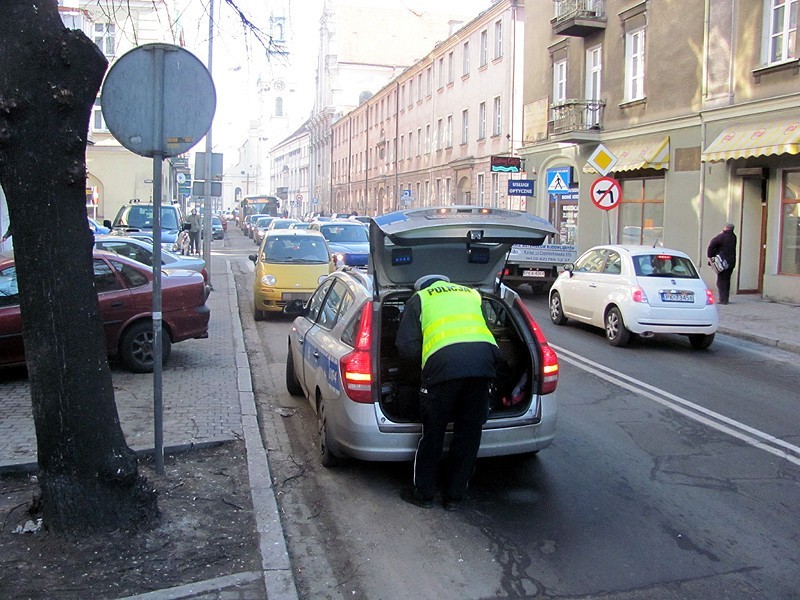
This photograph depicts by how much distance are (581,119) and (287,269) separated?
1408 cm

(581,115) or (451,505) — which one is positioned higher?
(581,115)

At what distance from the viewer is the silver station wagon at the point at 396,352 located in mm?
5590

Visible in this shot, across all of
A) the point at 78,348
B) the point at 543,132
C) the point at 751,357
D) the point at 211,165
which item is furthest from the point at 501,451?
the point at 543,132

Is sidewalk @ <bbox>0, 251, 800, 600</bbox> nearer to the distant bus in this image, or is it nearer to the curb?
the curb

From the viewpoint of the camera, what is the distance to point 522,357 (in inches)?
243

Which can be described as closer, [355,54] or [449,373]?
[449,373]

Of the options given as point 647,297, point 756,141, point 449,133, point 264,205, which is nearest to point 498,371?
point 647,297

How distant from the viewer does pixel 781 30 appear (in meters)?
17.7

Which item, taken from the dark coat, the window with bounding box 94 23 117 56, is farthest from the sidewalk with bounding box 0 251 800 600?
the dark coat

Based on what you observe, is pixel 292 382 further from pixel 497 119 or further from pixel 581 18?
pixel 497 119

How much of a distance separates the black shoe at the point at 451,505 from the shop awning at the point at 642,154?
1822 cm

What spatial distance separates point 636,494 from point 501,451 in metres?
1.01

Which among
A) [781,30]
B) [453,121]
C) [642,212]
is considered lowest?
[642,212]

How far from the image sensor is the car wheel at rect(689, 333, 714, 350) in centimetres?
1235
